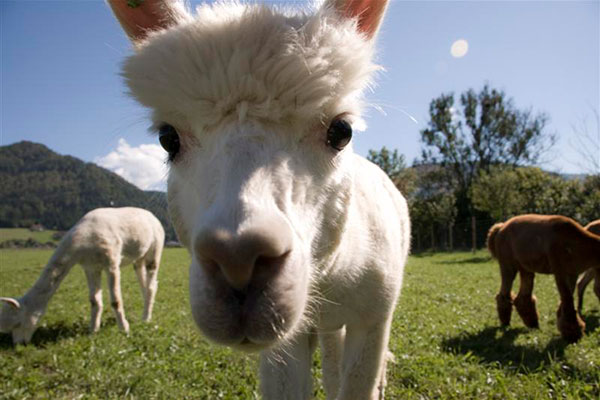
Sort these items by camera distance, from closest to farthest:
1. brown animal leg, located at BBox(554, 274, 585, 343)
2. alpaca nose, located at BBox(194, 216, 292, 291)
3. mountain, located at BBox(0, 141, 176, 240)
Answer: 1. alpaca nose, located at BBox(194, 216, 292, 291)
2. brown animal leg, located at BBox(554, 274, 585, 343)
3. mountain, located at BBox(0, 141, 176, 240)

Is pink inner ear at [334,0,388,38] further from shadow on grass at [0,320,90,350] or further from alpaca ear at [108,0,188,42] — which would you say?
shadow on grass at [0,320,90,350]

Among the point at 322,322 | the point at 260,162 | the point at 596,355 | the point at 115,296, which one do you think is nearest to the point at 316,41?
the point at 260,162

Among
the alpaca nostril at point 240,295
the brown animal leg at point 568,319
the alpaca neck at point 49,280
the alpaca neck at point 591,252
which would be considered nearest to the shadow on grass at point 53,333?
the alpaca neck at point 49,280

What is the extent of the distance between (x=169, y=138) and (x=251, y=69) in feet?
2.19

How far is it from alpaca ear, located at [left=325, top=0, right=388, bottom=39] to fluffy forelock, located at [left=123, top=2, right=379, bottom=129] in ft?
1.41

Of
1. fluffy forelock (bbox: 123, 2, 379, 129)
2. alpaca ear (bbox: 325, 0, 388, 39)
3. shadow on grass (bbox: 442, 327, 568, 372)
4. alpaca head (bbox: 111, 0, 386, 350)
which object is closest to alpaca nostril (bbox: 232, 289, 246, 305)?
alpaca head (bbox: 111, 0, 386, 350)

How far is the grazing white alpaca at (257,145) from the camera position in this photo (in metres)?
1.21

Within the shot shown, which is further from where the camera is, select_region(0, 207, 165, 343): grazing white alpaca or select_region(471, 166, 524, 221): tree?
select_region(471, 166, 524, 221): tree

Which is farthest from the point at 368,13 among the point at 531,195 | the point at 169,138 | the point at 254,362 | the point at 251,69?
the point at 531,195

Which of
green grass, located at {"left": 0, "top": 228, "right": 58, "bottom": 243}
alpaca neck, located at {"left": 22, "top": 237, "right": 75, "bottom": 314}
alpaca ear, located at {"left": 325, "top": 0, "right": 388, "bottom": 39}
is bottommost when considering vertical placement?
green grass, located at {"left": 0, "top": 228, "right": 58, "bottom": 243}

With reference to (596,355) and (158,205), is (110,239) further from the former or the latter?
(596,355)

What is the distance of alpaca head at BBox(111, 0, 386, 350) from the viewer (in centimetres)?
121

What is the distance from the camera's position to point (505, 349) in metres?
5.10

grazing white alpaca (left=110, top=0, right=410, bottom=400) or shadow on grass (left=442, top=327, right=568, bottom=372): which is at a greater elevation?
grazing white alpaca (left=110, top=0, right=410, bottom=400)
